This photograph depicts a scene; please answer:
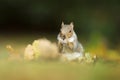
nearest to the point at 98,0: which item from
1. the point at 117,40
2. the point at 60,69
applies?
the point at 117,40

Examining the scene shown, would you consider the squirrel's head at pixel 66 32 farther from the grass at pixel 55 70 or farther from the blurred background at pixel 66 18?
the blurred background at pixel 66 18

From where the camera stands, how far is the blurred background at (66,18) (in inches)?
132

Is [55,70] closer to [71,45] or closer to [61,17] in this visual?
[71,45]

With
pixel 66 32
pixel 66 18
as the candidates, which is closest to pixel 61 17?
pixel 66 18

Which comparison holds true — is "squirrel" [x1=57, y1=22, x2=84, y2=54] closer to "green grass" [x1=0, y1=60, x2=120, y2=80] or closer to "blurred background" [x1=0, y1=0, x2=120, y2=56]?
"green grass" [x1=0, y1=60, x2=120, y2=80]

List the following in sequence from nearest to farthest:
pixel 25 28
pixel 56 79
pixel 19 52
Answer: pixel 56 79 < pixel 19 52 < pixel 25 28

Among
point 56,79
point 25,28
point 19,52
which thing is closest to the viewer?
point 56,79

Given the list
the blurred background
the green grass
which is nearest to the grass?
the green grass

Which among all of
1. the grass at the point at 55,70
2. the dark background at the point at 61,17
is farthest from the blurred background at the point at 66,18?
the grass at the point at 55,70

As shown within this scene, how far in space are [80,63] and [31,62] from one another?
241 mm

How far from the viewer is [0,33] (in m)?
3.42

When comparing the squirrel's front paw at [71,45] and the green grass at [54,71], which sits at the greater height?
the squirrel's front paw at [71,45]

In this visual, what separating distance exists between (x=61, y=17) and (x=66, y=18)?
45 millimetres

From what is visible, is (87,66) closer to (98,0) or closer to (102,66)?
(102,66)
